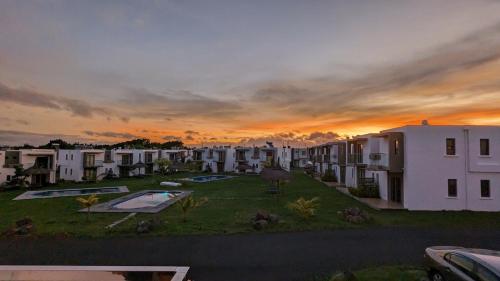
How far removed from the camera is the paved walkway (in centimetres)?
1141

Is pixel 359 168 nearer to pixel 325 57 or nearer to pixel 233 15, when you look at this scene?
pixel 325 57

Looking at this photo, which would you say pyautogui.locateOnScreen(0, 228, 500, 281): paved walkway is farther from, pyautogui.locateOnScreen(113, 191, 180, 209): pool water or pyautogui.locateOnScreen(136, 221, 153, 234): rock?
pyautogui.locateOnScreen(113, 191, 180, 209): pool water

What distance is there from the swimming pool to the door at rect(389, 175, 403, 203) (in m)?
19.1

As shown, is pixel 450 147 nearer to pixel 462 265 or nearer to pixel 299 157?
pixel 462 265

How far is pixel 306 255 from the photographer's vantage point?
12.7 metres

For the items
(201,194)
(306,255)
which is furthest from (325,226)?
(201,194)

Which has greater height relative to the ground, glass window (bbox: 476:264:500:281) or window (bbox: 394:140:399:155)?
window (bbox: 394:140:399:155)

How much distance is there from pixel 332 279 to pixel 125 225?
509 inches

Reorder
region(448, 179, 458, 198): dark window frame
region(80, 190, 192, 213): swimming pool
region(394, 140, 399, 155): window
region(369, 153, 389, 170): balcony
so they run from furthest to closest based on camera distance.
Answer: region(369, 153, 389, 170): balcony → region(394, 140, 399, 155): window → region(448, 179, 458, 198): dark window frame → region(80, 190, 192, 213): swimming pool

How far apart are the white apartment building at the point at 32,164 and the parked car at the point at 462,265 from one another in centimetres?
4725

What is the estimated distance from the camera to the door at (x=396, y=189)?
81.5 feet

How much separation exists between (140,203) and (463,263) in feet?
80.1

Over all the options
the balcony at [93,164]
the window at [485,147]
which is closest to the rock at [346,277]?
the window at [485,147]

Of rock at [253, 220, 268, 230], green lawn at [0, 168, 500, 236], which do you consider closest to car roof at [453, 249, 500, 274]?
green lawn at [0, 168, 500, 236]
